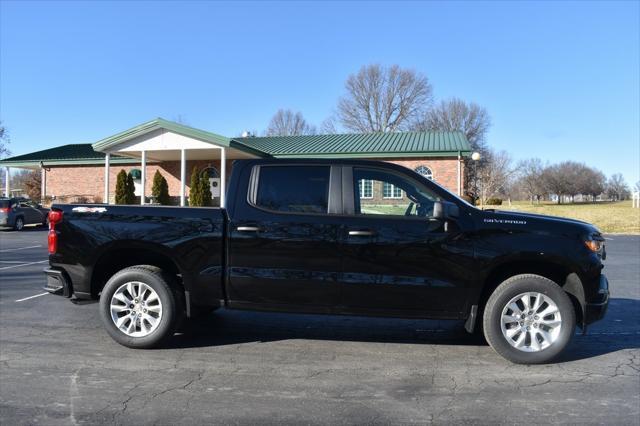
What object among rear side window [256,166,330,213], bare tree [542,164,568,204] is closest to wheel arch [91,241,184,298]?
rear side window [256,166,330,213]

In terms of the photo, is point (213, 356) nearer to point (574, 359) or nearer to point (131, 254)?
point (131, 254)

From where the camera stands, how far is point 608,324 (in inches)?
253

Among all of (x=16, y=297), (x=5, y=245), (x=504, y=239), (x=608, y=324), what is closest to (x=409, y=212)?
(x=504, y=239)

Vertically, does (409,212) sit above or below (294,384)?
above

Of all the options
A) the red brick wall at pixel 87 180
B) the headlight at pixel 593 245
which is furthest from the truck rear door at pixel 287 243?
the red brick wall at pixel 87 180

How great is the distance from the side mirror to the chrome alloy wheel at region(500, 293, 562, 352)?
40.0 inches

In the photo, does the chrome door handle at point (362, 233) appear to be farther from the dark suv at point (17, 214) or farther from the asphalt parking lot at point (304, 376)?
the dark suv at point (17, 214)

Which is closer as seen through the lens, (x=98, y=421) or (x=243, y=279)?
(x=98, y=421)

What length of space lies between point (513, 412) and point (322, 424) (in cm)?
143

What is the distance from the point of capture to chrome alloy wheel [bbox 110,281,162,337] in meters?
5.18

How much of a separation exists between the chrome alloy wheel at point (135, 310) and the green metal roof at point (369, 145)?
21149 mm

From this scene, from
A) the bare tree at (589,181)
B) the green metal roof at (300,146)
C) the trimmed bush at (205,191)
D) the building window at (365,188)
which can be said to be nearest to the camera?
the building window at (365,188)

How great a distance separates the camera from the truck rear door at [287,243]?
4.89 meters

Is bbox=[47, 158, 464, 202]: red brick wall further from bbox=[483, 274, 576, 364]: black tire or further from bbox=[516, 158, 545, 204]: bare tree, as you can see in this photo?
bbox=[516, 158, 545, 204]: bare tree
